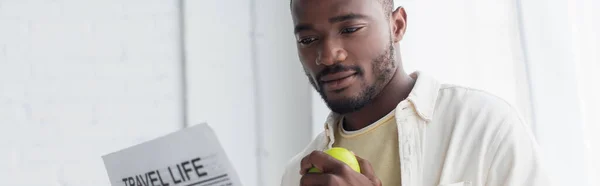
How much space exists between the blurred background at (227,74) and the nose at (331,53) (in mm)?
431

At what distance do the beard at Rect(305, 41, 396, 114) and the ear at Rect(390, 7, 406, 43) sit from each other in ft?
0.19

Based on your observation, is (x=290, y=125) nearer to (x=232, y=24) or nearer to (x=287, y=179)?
(x=232, y=24)

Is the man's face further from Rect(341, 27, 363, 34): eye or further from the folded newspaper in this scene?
the folded newspaper

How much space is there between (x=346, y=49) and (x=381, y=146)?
0.53 ft

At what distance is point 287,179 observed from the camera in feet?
4.35

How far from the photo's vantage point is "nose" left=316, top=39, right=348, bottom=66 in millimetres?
1094

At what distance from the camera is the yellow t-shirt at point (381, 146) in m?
1.08

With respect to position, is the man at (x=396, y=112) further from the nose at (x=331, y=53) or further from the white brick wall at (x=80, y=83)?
the white brick wall at (x=80, y=83)

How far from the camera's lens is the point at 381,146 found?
1107 millimetres

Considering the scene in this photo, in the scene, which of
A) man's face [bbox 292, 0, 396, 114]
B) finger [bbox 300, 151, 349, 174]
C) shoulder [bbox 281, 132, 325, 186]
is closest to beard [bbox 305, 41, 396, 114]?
man's face [bbox 292, 0, 396, 114]

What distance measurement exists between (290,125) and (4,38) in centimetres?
83

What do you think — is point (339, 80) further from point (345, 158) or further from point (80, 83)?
point (80, 83)

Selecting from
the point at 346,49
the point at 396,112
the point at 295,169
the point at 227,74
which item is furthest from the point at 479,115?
the point at 227,74

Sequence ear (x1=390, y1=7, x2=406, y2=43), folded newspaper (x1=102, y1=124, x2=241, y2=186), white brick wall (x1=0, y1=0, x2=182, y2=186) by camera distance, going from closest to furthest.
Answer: folded newspaper (x1=102, y1=124, x2=241, y2=186)
ear (x1=390, y1=7, x2=406, y2=43)
white brick wall (x1=0, y1=0, x2=182, y2=186)
